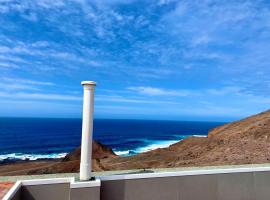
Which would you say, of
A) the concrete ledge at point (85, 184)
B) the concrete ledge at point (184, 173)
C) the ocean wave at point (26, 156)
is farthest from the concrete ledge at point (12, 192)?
the ocean wave at point (26, 156)

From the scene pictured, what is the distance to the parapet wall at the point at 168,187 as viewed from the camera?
222cm

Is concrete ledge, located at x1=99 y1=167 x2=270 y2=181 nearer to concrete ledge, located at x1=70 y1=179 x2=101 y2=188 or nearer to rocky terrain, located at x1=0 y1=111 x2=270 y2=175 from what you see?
concrete ledge, located at x1=70 y1=179 x2=101 y2=188

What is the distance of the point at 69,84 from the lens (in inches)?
1197

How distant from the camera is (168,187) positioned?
8.19 feet

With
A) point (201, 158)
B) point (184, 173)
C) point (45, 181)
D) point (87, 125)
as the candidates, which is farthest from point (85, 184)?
point (201, 158)

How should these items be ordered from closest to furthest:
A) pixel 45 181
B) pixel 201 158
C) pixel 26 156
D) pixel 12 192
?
1. pixel 12 192
2. pixel 45 181
3. pixel 201 158
4. pixel 26 156

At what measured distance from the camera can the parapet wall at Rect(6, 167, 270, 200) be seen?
2.22 m

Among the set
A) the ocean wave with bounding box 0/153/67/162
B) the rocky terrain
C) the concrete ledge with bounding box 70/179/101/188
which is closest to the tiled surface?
the concrete ledge with bounding box 70/179/101/188

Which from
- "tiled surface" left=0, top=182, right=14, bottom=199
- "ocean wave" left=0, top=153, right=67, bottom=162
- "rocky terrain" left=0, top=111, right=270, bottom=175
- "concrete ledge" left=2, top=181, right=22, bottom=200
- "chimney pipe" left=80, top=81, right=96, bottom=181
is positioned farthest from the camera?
"ocean wave" left=0, top=153, right=67, bottom=162

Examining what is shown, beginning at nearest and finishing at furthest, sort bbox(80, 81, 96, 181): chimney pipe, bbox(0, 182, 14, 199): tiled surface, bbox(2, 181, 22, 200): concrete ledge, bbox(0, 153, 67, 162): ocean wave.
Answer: bbox(2, 181, 22, 200): concrete ledge → bbox(0, 182, 14, 199): tiled surface → bbox(80, 81, 96, 181): chimney pipe → bbox(0, 153, 67, 162): ocean wave

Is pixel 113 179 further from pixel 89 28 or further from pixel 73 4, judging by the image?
pixel 89 28

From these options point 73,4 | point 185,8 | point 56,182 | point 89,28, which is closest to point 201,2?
point 185,8

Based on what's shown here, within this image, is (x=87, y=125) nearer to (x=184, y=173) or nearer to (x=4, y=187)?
(x=4, y=187)

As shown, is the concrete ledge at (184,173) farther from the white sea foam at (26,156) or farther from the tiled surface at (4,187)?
the white sea foam at (26,156)
